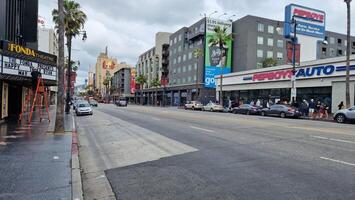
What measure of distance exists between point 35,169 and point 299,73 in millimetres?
36764

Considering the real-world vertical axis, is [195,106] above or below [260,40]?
below

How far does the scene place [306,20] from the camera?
47688 millimetres

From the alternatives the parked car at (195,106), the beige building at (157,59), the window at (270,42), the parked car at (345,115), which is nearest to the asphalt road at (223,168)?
the parked car at (345,115)

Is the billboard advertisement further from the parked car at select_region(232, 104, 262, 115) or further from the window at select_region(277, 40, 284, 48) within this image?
the parked car at select_region(232, 104, 262, 115)

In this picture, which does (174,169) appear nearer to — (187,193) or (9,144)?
(187,193)

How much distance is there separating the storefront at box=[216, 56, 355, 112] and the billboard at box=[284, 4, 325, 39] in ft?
20.2

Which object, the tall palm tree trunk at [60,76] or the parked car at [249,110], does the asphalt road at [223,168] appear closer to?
the tall palm tree trunk at [60,76]

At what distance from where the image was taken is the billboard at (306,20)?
149 feet

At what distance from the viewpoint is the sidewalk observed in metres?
6.25

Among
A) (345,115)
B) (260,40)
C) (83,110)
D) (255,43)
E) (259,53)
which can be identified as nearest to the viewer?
(345,115)

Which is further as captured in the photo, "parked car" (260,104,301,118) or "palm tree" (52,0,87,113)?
"palm tree" (52,0,87,113)

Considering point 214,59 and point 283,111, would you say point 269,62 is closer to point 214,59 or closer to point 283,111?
point 214,59

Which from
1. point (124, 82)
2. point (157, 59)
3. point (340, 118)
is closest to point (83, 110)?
point (340, 118)

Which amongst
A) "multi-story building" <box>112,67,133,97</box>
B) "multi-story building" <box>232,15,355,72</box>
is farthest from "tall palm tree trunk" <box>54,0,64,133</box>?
"multi-story building" <box>112,67,133,97</box>
